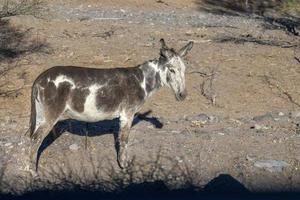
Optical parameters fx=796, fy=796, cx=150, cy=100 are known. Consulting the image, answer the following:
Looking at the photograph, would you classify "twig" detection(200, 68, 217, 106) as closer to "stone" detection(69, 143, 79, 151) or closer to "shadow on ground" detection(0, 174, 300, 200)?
"stone" detection(69, 143, 79, 151)

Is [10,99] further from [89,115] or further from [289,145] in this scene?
[289,145]

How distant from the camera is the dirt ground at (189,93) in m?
11.9

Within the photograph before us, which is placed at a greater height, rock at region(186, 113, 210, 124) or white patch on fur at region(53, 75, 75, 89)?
white patch on fur at region(53, 75, 75, 89)

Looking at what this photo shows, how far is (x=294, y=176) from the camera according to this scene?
11.5 m

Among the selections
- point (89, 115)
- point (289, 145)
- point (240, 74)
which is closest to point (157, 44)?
point (240, 74)

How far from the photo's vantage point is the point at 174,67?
37.2 ft

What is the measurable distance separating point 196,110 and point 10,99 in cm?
355

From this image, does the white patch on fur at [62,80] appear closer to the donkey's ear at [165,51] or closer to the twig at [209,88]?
the donkey's ear at [165,51]

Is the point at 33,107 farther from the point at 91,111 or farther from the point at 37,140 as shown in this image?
the point at 91,111

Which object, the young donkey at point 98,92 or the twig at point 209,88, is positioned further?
the twig at point 209,88

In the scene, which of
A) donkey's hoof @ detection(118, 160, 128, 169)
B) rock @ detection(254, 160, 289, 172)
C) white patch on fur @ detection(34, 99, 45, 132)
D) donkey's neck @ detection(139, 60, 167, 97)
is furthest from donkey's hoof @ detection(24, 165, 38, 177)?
rock @ detection(254, 160, 289, 172)

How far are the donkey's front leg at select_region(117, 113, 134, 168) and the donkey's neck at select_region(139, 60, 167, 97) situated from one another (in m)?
0.49

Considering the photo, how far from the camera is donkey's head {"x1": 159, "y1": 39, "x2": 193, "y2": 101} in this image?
1129 cm

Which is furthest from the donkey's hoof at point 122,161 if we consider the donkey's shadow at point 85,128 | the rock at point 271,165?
the rock at point 271,165
